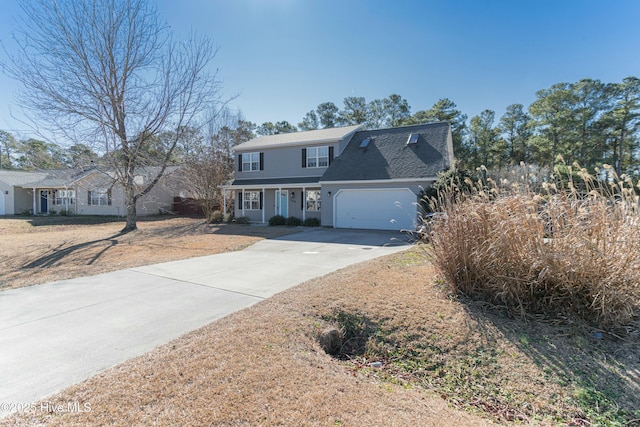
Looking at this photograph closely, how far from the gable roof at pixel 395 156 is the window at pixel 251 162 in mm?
6077

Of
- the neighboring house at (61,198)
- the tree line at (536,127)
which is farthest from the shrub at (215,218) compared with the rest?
the neighboring house at (61,198)

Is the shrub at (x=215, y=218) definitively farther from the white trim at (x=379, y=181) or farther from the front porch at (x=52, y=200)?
the front porch at (x=52, y=200)

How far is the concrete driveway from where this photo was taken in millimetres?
3170

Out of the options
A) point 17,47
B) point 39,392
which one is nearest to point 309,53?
point 17,47

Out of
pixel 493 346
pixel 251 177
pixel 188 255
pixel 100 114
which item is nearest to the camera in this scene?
pixel 493 346

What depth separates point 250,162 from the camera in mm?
22062

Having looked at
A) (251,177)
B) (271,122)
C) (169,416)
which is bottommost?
(169,416)

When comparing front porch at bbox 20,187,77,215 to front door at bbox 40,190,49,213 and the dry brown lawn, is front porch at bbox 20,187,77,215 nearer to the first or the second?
front door at bbox 40,190,49,213

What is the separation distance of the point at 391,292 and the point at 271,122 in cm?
4087

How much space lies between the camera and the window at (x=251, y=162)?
71.5 ft

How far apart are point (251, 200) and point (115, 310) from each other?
17274 millimetres

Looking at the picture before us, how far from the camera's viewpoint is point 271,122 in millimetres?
42625

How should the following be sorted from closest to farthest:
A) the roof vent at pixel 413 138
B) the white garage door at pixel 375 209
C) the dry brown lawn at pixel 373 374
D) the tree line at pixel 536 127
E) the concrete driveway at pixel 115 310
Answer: the dry brown lawn at pixel 373 374 < the concrete driveway at pixel 115 310 < the white garage door at pixel 375 209 < the roof vent at pixel 413 138 < the tree line at pixel 536 127

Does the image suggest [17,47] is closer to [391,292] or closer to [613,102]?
[391,292]
